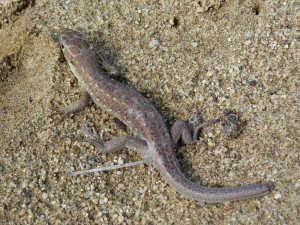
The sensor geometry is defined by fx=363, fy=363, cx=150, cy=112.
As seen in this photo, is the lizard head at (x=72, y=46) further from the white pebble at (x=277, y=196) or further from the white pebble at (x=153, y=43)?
the white pebble at (x=277, y=196)

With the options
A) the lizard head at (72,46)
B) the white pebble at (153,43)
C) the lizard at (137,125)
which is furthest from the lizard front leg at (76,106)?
the white pebble at (153,43)

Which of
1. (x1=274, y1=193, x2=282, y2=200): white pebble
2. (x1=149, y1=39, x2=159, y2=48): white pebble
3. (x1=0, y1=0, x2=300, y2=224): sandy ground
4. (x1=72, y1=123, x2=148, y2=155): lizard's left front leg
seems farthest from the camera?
(x1=149, y1=39, x2=159, y2=48): white pebble

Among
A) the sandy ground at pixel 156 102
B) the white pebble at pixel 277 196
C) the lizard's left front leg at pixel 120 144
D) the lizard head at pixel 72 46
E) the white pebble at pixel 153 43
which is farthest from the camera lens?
the white pebble at pixel 153 43

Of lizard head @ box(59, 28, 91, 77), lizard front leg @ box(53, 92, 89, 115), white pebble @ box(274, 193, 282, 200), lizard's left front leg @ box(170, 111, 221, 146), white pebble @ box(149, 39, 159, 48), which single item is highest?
lizard head @ box(59, 28, 91, 77)

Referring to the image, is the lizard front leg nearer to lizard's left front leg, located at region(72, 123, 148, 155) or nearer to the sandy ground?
the sandy ground

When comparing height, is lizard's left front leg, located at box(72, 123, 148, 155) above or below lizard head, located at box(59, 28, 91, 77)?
below

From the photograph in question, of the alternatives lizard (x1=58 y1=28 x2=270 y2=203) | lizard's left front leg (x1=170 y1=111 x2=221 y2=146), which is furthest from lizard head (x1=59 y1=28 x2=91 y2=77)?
lizard's left front leg (x1=170 y1=111 x2=221 y2=146)
